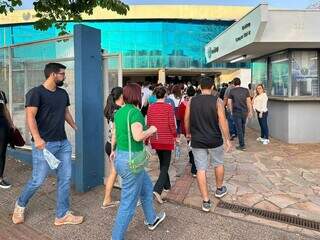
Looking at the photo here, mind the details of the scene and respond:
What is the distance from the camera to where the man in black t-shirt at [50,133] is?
471cm

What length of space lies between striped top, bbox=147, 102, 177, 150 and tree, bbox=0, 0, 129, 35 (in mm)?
2993

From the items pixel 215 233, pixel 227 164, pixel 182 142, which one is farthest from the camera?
pixel 182 142

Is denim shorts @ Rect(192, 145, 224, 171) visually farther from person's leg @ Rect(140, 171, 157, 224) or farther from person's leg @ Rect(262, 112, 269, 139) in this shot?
person's leg @ Rect(262, 112, 269, 139)

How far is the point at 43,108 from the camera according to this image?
4.81 metres

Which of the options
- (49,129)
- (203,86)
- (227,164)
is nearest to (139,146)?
(49,129)

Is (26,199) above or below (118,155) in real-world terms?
below

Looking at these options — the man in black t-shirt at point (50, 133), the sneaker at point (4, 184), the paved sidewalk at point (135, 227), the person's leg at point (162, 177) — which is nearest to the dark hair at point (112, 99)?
the man in black t-shirt at point (50, 133)

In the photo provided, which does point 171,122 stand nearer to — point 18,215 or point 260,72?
point 18,215

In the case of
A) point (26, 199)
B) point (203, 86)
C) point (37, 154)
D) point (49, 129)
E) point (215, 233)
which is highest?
point (203, 86)

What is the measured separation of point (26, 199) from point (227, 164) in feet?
14.6

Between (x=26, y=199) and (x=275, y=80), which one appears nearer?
(x=26, y=199)

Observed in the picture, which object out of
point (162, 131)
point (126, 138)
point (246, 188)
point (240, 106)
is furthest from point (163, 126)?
point (240, 106)

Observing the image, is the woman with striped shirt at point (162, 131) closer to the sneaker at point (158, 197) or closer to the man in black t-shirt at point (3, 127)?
the sneaker at point (158, 197)

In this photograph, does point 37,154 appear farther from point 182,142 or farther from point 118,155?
point 182,142
